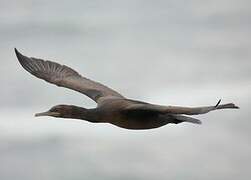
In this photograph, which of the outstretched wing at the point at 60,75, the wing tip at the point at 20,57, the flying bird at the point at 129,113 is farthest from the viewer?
the wing tip at the point at 20,57

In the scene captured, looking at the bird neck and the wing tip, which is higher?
the wing tip

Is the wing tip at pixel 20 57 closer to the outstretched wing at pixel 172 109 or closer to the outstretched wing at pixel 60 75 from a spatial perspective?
the outstretched wing at pixel 60 75

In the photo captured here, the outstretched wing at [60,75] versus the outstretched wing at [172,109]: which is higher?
the outstretched wing at [60,75]

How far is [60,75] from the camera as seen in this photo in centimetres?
3738

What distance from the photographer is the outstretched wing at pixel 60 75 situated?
119ft

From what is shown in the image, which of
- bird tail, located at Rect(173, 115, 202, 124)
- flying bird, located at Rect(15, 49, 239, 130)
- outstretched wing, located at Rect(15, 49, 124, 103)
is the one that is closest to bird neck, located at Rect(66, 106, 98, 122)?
flying bird, located at Rect(15, 49, 239, 130)

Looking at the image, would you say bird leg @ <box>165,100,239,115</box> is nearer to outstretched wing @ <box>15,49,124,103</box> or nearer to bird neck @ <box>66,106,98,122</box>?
bird neck @ <box>66,106,98,122</box>

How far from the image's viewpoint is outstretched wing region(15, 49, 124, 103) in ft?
119

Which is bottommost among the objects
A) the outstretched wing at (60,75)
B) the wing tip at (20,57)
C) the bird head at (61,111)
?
the bird head at (61,111)

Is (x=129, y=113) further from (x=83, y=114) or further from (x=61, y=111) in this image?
(x=61, y=111)

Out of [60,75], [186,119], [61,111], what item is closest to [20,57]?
[60,75]

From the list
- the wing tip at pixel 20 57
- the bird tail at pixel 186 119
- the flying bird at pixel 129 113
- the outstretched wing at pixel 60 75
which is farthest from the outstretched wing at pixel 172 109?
the wing tip at pixel 20 57

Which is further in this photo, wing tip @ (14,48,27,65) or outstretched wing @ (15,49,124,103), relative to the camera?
wing tip @ (14,48,27,65)

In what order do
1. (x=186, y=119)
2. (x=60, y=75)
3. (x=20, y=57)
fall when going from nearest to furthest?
(x=186, y=119), (x=20, y=57), (x=60, y=75)
